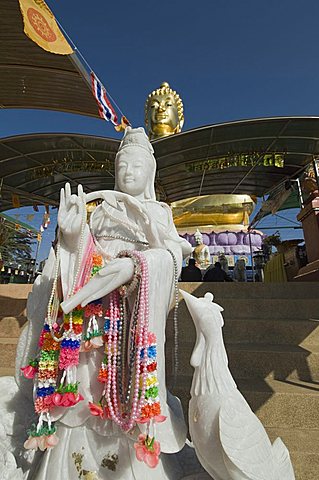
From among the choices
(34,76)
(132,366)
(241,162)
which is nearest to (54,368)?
(132,366)

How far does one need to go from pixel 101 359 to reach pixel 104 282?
0.35m

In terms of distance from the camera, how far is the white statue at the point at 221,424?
3.34 ft

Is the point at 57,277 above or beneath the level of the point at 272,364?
above

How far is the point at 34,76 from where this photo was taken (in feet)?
16.3

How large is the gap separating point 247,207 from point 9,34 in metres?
9.68

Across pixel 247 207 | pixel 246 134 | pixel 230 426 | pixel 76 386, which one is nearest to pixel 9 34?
pixel 246 134

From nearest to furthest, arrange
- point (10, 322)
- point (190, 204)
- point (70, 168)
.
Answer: point (10, 322)
point (70, 168)
point (190, 204)

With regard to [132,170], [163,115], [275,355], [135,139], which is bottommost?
[275,355]

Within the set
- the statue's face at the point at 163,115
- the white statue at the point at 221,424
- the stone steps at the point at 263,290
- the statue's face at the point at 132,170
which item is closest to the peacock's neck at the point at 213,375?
the white statue at the point at 221,424

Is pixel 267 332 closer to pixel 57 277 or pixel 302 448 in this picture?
pixel 302 448

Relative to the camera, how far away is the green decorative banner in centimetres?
697

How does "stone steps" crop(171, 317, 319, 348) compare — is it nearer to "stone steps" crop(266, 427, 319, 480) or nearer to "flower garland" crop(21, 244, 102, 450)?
"stone steps" crop(266, 427, 319, 480)

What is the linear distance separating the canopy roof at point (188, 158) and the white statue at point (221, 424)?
17.7 feet

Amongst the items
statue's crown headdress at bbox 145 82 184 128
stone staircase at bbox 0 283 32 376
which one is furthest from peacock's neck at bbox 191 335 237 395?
statue's crown headdress at bbox 145 82 184 128
